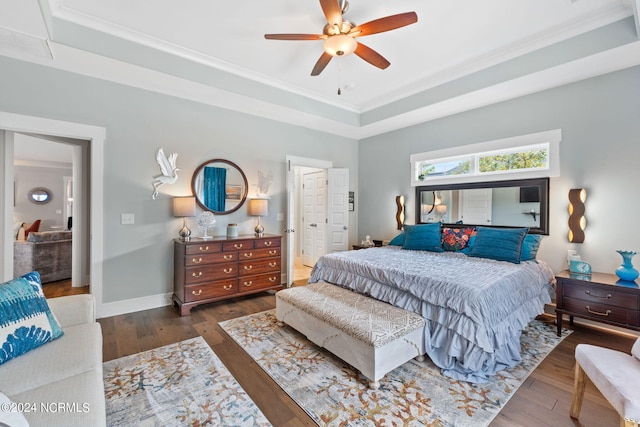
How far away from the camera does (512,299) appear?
251 centimetres

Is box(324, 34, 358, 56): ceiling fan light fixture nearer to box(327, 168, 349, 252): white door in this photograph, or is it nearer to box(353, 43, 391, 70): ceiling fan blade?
box(353, 43, 391, 70): ceiling fan blade

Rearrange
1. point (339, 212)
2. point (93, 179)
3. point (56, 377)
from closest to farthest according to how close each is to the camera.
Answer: point (56, 377), point (93, 179), point (339, 212)

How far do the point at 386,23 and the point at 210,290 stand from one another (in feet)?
11.3

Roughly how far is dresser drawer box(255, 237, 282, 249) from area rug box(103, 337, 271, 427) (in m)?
1.66

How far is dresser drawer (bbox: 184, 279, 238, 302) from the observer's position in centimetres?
345

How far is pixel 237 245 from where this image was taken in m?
3.83

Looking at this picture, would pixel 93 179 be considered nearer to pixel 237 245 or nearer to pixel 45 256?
pixel 237 245

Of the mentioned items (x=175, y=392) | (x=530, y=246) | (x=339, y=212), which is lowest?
(x=175, y=392)

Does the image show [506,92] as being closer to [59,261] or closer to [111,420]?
[111,420]

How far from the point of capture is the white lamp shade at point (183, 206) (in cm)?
367

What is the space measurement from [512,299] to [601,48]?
254 cm

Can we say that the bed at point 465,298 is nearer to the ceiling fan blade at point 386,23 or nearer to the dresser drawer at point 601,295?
the dresser drawer at point 601,295

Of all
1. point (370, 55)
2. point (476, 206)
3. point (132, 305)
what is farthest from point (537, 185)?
point (132, 305)

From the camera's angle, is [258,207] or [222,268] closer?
[222,268]
